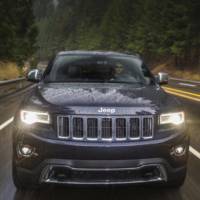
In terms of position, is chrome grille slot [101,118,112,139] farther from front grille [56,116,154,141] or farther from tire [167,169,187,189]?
tire [167,169,187,189]

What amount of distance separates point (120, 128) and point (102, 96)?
0.61 meters

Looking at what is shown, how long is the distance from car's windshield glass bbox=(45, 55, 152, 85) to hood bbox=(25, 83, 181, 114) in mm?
439

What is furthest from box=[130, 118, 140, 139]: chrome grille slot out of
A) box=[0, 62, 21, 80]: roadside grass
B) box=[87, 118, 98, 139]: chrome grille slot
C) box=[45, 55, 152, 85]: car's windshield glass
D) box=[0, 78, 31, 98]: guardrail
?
box=[0, 62, 21, 80]: roadside grass

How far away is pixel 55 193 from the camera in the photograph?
20.1 feet

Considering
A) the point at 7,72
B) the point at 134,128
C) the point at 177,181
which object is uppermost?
the point at 134,128

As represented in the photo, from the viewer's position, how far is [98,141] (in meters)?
5.48

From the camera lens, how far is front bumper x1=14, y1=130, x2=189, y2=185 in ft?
17.9

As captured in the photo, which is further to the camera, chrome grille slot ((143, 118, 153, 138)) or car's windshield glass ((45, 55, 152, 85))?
car's windshield glass ((45, 55, 152, 85))

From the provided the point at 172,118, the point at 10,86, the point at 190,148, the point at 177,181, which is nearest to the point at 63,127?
the point at 172,118

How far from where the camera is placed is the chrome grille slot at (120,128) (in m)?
5.54

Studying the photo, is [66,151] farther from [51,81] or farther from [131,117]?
[51,81]

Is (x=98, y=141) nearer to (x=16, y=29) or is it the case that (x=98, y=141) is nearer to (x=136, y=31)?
(x=16, y=29)

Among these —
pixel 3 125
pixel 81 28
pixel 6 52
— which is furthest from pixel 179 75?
pixel 81 28

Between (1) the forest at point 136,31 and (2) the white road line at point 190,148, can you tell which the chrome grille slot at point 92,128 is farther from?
(1) the forest at point 136,31
